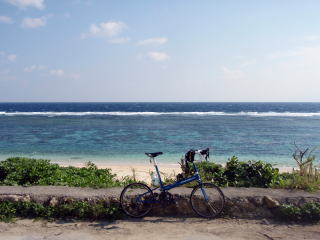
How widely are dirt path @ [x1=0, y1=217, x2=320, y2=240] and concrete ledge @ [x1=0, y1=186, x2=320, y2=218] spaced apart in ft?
0.66

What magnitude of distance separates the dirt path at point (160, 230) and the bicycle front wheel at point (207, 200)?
0.18 metres

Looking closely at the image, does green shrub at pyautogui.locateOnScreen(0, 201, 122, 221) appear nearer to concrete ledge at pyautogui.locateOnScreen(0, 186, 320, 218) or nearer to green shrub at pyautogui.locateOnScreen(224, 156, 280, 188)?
concrete ledge at pyautogui.locateOnScreen(0, 186, 320, 218)

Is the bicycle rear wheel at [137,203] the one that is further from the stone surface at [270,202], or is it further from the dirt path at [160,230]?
the stone surface at [270,202]

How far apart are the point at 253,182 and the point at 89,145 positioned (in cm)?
1745

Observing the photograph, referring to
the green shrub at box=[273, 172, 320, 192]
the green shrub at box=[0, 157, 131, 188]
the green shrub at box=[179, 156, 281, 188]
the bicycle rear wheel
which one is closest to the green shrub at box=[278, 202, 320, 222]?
the green shrub at box=[273, 172, 320, 192]

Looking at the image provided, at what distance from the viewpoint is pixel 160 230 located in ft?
16.5

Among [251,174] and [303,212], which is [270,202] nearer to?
[303,212]

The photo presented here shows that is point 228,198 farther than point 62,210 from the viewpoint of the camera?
Yes

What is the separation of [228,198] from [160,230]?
1.41 meters

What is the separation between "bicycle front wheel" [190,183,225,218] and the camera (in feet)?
18.1

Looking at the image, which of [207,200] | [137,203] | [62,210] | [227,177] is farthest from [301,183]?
[62,210]

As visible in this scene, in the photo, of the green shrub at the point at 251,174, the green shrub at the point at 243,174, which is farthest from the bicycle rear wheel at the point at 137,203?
the green shrub at the point at 251,174

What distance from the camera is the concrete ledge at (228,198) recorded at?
555 centimetres

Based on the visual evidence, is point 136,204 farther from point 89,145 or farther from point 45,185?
point 89,145
